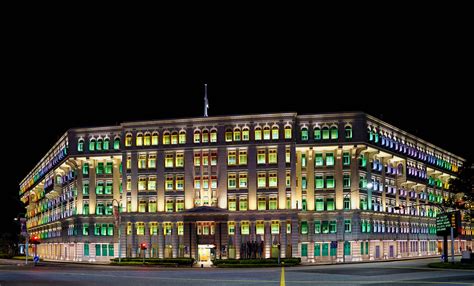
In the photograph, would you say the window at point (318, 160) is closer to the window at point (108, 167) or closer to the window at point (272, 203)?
the window at point (272, 203)

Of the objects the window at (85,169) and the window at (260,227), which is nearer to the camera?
the window at (260,227)

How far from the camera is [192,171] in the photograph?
355 ft

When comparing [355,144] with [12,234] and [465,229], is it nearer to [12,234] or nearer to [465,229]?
[465,229]

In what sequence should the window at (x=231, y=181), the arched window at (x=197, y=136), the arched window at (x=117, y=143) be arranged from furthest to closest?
the arched window at (x=117, y=143) → the arched window at (x=197, y=136) → the window at (x=231, y=181)

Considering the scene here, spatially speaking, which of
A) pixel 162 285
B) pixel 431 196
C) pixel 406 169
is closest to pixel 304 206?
pixel 406 169

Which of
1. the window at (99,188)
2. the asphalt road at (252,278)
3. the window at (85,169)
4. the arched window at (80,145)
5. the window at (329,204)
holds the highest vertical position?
the arched window at (80,145)

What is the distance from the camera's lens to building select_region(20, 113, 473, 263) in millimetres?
104062

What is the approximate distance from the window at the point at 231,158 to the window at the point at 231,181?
6.23 ft

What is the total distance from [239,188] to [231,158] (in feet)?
16.3

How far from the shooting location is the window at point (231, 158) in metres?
107

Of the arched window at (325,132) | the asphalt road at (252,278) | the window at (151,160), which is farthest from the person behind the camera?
the window at (151,160)

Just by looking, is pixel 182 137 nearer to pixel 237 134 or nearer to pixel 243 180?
pixel 237 134

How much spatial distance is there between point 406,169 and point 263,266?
172ft

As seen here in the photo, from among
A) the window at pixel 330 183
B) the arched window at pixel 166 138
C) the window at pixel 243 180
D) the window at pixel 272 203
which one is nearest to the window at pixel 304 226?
the window at pixel 272 203
